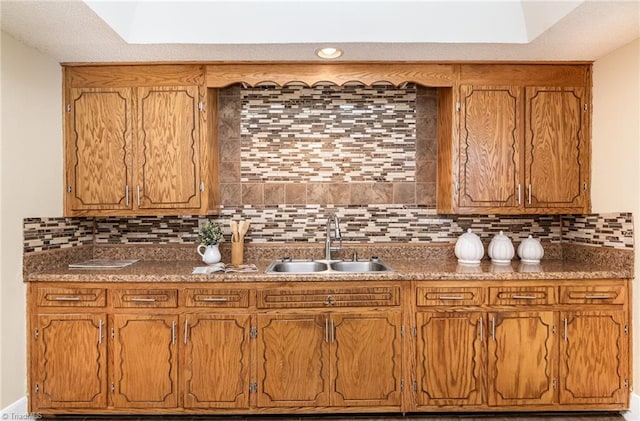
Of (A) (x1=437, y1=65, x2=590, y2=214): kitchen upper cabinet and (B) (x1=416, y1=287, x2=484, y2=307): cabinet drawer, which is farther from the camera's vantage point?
(A) (x1=437, y1=65, x2=590, y2=214): kitchen upper cabinet

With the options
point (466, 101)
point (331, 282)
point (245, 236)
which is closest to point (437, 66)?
point (466, 101)

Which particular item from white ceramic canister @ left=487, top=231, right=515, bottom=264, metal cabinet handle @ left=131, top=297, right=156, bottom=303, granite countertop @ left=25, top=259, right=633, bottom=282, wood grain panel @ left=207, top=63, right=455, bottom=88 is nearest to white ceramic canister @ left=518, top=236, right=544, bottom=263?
white ceramic canister @ left=487, top=231, right=515, bottom=264

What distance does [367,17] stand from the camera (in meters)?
2.45

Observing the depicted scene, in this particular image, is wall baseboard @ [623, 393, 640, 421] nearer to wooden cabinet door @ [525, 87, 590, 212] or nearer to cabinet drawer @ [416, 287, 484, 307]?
cabinet drawer @ [416, 287, 484, 307]

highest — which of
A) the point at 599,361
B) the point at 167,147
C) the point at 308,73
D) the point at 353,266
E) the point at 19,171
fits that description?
the point at 308,73

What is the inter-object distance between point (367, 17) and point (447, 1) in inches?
18.7

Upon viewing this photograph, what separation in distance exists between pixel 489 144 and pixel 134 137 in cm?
240

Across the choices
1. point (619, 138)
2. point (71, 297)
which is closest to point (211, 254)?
point (71, 297)

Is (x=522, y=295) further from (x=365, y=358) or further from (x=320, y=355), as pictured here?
(x=320, y=355)

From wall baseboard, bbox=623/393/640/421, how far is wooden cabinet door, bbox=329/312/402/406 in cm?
142

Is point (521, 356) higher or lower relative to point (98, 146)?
lower

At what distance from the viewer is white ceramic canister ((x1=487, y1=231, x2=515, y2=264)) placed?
297 centimetres

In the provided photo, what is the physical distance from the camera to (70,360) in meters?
2.55

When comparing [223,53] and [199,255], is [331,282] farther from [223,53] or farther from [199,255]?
[223,53]
